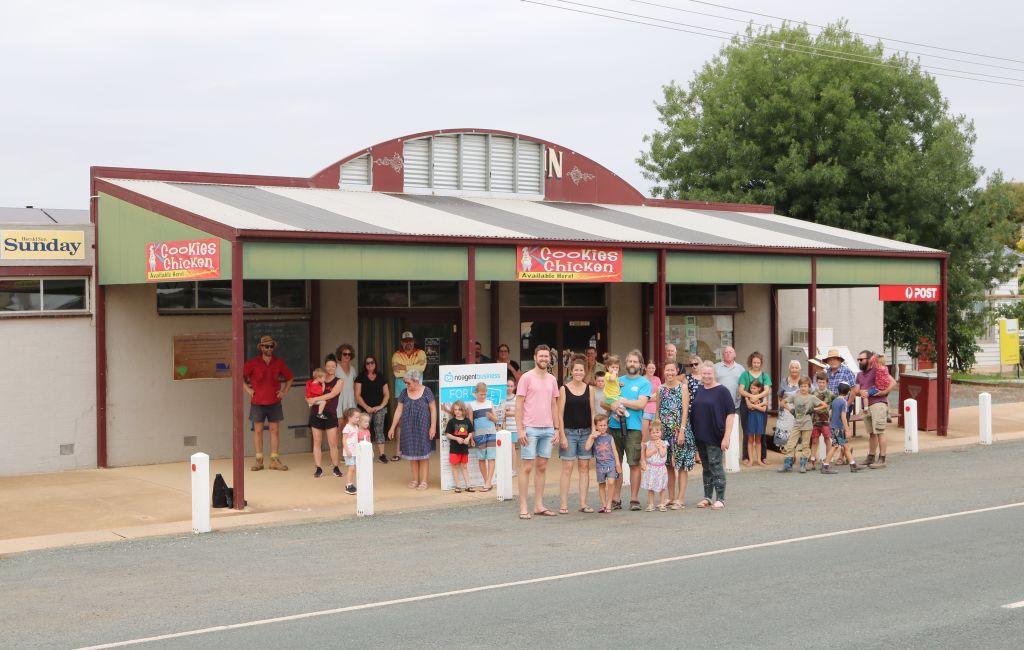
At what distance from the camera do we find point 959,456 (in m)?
18.0

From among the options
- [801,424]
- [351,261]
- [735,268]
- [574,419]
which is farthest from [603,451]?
[735,268]

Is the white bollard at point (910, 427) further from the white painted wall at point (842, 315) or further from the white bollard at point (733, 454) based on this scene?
the white painted wall at point (842, 315)

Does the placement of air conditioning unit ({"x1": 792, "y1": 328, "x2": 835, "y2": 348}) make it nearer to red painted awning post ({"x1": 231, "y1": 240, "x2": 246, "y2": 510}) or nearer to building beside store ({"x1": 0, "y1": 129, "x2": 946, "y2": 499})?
building beside store ({"x1": 0, "y1": 129, "x2": 946, "y2": 499})

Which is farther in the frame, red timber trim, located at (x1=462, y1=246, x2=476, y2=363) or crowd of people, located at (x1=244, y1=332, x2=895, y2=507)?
red timber trim, located at (x1=462, y1=246, x2=476, y2=363)

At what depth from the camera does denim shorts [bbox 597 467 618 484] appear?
12453 millimetres

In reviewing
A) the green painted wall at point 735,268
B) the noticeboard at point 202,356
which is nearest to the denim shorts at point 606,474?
the green painted wall at point 735,268

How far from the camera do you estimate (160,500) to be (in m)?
13.7

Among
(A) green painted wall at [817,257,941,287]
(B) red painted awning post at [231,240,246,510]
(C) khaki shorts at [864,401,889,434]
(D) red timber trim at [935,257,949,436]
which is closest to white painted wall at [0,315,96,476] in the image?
(B) red painted awning post at [231,240,246,510]

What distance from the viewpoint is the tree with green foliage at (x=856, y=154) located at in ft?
106

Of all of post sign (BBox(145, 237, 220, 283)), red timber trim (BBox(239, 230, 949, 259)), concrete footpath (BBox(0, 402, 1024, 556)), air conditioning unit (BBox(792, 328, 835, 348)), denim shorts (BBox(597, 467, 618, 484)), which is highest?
red timber trim (BBox(239, 230, 949, 259))

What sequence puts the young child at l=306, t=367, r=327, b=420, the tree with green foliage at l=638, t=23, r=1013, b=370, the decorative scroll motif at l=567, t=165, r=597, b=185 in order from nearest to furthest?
the young child at l=306, t=367, r=327, b=420
the decorative scroll motif at l=567, t=165, r=597, b=185
the tree with green foliage at l=638, t=23, r=1013, b=370

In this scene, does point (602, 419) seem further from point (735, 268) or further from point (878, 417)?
point (735, 268)

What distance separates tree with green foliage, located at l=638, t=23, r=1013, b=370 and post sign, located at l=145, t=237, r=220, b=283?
22.1 m

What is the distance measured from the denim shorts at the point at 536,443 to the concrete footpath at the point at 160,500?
1.33m
